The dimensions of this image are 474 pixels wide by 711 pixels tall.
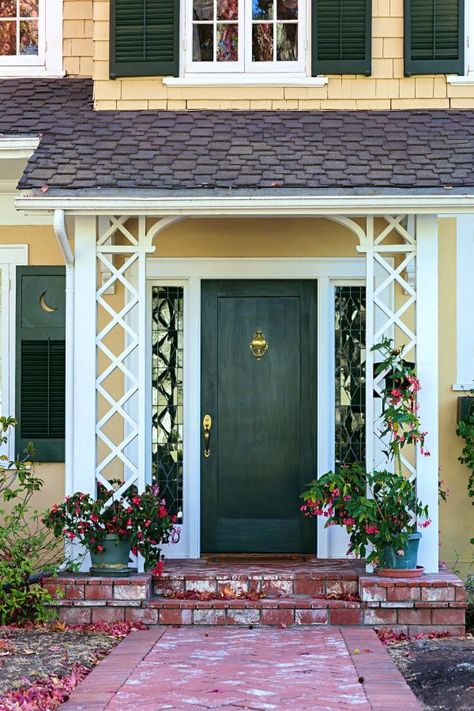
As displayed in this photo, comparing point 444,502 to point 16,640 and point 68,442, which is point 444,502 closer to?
point 68,442

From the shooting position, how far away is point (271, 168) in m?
8.22

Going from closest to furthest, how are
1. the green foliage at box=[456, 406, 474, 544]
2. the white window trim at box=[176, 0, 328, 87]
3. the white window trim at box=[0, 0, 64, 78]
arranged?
the green foliage at box=[456, 406, 474, 544], the white window trim at box=[176, 0, 328, 87], the white window trim at box=[0, 0, 64, 78]

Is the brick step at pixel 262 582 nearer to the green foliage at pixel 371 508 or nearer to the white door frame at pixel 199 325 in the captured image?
the green foliage at pixel 371 508

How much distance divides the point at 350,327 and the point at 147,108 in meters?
2.43

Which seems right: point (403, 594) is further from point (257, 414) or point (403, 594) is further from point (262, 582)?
point (257, 414)

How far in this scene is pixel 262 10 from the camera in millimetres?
9523

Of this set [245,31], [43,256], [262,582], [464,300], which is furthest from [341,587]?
[245,31]

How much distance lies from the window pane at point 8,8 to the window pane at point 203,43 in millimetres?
1829

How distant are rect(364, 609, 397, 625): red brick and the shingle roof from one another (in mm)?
2877

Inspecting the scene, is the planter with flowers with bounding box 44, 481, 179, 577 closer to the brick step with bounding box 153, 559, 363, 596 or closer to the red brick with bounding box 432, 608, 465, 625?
the brick step with bounding box 153, 559, 363, 596

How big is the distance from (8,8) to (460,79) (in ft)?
13.1

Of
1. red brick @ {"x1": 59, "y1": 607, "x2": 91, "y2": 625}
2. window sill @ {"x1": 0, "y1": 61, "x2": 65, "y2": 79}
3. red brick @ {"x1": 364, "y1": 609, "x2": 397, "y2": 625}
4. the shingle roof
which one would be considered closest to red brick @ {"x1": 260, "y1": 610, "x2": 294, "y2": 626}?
red brick @ {"x1": 364, "y1": 609, "x2": 397, "y2": 625}

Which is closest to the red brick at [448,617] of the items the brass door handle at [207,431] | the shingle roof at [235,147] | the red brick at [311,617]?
the red brick at [311,617]

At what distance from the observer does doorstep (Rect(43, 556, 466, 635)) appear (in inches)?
310
